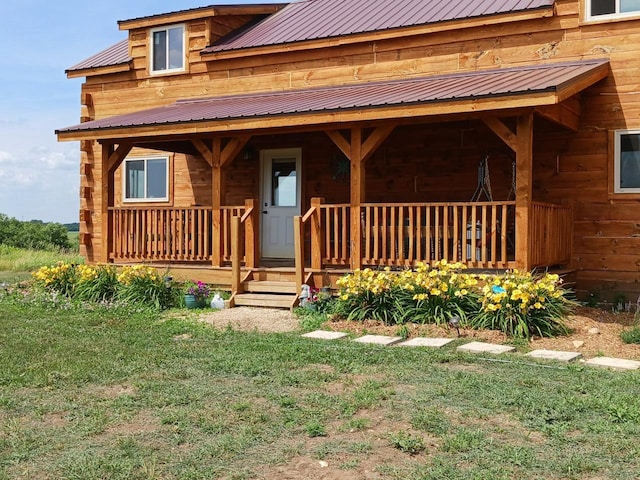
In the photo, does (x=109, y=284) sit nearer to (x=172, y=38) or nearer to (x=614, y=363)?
(x=172, y=38)

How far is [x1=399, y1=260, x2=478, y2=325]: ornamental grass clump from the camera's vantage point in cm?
902

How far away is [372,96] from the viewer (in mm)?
11039

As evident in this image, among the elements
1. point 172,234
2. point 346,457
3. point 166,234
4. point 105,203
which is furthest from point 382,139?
point 346,457

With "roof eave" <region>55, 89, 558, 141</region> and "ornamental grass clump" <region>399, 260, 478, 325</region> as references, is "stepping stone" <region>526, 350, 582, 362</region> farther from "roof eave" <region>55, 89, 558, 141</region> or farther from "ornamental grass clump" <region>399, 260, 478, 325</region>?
"roof eave" <region>55, 89, 558, 141</region>

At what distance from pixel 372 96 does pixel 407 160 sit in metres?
2.26

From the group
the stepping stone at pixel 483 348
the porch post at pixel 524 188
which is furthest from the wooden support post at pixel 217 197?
the stepping stone at pixel 483 348

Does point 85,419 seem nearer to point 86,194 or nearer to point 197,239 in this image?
point 197,239

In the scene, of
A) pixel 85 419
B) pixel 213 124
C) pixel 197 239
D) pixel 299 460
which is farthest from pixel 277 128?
pixel 299 460

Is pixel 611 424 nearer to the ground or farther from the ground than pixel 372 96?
nearer to the ground

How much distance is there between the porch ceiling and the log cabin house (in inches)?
1.4

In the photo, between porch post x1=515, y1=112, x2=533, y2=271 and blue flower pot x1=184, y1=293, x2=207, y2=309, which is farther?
blue flower pot x1=184, y1=293, x2=207, y2=309

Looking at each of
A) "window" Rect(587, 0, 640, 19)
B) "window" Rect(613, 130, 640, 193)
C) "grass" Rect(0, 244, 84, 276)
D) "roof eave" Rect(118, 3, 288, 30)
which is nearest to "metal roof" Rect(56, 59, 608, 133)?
"window" Rect(587, 0, 640, 19)

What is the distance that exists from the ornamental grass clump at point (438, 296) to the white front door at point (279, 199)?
17.0 ft

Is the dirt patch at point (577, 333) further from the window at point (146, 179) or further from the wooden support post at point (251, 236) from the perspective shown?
the window at point (146, 179)
